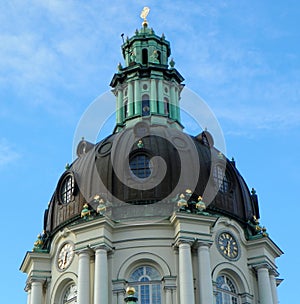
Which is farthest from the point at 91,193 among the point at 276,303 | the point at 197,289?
the point at 276,303

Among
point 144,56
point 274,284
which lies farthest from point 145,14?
point 274,284

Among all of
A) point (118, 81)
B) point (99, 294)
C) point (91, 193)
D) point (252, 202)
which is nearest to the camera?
point (99, 294)

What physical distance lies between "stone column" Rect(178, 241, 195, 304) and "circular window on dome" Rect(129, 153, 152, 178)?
Answer: 5397 mm

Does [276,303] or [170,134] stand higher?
[170,134]

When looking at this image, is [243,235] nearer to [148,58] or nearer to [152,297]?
[152,297]

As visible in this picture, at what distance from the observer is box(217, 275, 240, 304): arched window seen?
148 feet

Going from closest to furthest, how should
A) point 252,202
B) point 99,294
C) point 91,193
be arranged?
point 99,294 < point 91,193 < point 252,202

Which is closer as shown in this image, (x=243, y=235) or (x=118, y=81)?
(x=243, y=235)

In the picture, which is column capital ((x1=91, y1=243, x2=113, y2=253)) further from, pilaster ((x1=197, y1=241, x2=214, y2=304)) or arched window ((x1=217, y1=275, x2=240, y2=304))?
arched window ((x1=217, y1=275, x2=240, y2=304))

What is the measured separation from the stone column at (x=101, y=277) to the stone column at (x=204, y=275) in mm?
5155

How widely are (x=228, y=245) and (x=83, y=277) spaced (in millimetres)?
8840

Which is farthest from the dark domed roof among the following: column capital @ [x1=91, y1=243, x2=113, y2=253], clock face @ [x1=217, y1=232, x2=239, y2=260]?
column capital @ [x1=91, y1=243, x2=113, y2=253]

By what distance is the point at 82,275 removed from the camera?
44.1 m

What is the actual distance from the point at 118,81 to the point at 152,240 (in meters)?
15.6
